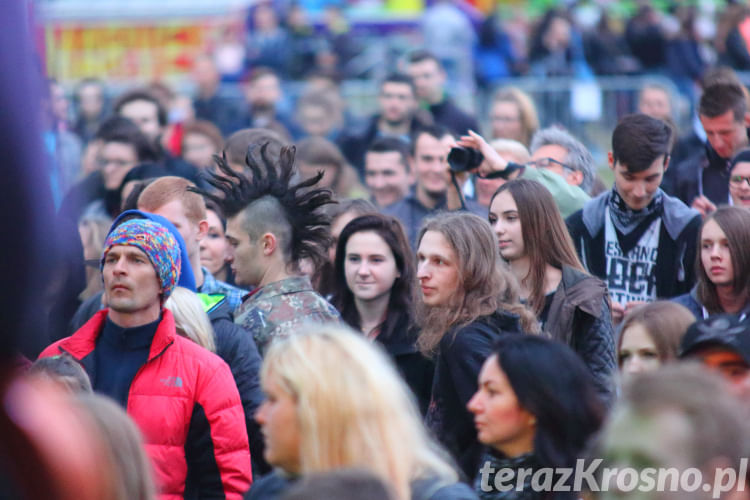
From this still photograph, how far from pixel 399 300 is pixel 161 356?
1.74m

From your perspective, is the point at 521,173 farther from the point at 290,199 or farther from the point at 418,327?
the point at 290,199

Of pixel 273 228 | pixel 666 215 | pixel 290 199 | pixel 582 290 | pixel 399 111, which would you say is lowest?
pixel 582 290

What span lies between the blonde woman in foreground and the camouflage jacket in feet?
5.97

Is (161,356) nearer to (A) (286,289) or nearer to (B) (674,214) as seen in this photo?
(A) (286,289)

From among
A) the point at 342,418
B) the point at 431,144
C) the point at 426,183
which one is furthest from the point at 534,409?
the point at 431,144

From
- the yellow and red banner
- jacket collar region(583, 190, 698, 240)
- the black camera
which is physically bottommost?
jacket collar region(583, 190, 698, 240)

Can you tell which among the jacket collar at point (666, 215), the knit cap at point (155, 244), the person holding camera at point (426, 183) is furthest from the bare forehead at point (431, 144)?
Answer: the knit cap at point (155, 244)

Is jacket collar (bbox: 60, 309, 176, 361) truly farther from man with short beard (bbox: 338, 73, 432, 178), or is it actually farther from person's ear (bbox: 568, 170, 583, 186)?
man with short beard (bbox: 338, 73, 432, 178)

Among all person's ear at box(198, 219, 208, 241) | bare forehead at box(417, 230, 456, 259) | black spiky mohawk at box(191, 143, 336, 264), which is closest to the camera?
bare forehead at box(417, 230, 456, 259)

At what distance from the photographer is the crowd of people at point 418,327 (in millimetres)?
2818

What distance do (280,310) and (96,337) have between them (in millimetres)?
857

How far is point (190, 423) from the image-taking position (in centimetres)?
423

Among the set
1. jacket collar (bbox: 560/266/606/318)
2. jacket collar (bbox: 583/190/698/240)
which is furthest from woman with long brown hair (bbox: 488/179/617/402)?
jacket collar (bbox: 583/190/698/240)

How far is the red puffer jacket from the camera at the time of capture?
417cm
